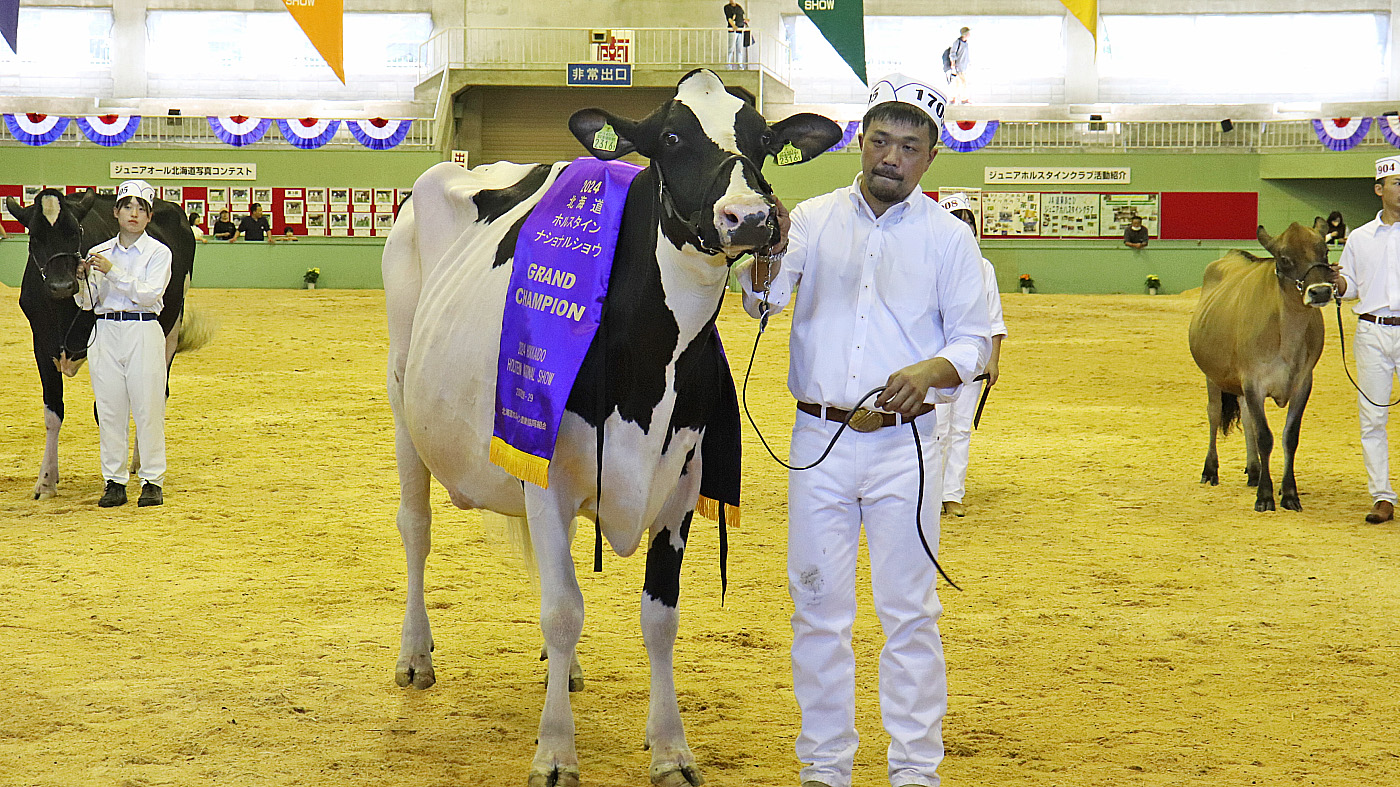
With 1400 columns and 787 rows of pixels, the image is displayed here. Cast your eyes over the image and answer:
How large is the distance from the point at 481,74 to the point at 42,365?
23.1 m

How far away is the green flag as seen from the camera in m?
10.8

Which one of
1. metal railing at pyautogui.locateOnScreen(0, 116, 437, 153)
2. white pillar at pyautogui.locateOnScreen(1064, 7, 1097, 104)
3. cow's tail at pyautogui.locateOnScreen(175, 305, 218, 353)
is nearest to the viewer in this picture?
cow's tail at pyautogui.locateOnScreen(175, 305, 218, 353)

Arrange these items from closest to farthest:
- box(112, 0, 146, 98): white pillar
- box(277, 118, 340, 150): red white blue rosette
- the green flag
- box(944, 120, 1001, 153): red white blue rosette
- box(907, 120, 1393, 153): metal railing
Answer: the green flag
box(277, 118, 340, 150): red white blue rosette
box(944, 120, 1001, 153): red white blue rosette
box(907, 120, 1393, 153): metal railing
box(112, 0, 146, 98): white pillar

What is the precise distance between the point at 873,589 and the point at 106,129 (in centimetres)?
2999

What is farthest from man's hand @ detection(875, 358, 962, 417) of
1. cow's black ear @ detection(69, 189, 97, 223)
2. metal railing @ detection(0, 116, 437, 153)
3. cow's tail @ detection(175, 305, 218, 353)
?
metal railing @ detection(0, 116, 437, 153)

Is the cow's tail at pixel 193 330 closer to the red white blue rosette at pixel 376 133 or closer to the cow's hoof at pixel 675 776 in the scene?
the cow's hoof at pixel 675 776

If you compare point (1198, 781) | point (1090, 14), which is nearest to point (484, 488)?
point (1198, 781)

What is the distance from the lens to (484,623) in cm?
593

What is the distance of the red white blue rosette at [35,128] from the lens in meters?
29.1

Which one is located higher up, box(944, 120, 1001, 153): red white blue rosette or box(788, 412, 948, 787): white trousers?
box(944, 120, 1001, 153): red white blue rosette

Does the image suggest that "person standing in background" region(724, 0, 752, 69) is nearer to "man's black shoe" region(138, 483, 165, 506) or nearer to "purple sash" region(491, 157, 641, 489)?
"man's black shoe" region(138, 483, 165, 506)

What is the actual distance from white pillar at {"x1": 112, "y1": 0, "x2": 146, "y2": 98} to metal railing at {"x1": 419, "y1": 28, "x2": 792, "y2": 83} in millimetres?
7377

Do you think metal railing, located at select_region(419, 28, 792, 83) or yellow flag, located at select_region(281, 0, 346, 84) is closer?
yellow flag, located at select_region(281, 0, 346, 84)

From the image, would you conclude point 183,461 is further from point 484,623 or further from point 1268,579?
point 1268,579
